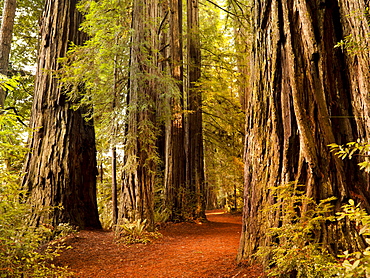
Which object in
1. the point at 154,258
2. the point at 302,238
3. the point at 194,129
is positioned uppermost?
the point at 194,129

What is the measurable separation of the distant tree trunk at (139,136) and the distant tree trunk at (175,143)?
2407mm

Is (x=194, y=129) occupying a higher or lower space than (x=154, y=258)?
higher

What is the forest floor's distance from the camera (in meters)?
3.70

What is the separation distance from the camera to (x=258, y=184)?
3.36 meters

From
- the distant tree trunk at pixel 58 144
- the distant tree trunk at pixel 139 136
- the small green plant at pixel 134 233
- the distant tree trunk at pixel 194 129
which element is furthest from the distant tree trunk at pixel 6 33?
the distant tree trunk at pixel 194 129

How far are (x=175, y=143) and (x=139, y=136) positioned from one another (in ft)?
9.37

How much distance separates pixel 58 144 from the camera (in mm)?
6352

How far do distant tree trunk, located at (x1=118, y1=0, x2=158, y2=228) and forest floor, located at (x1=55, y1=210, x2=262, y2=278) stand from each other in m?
0.73

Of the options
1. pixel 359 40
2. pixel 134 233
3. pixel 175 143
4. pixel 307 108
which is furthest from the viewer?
pixel 175 143

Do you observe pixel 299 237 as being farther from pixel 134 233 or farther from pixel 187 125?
pixel 187 125

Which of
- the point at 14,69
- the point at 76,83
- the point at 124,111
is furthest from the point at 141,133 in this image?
the point at 14,69

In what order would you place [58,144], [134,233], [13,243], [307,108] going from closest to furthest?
[13,243] → [307,108] → [134,233] → [58,144]

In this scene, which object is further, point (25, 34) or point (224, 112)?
point (224, 112)

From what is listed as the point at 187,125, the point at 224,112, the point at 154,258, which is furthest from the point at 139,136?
the point at 224,112
